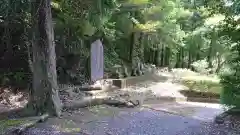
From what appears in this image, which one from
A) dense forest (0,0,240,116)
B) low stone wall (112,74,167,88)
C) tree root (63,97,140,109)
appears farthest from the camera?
low stone wall (112,74,167,88)

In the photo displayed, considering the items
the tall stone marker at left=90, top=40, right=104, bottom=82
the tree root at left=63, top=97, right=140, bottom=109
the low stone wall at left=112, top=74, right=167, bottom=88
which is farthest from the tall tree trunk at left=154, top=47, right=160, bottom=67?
the tree root at left=63, top=97, right=140, bottom=109

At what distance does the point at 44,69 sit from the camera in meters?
7.73

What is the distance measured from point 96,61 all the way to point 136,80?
229 centimetres

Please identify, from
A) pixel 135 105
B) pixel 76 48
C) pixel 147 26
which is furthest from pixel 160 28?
pixel 135 105

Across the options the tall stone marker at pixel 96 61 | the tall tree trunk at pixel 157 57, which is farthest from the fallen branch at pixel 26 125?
the tall tree trunk at pixel 157 57

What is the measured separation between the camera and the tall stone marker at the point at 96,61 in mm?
11555

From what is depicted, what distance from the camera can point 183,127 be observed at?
708 centimetres

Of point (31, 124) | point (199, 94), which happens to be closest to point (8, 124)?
point (31, 124)

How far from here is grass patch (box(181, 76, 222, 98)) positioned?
42.1 feet

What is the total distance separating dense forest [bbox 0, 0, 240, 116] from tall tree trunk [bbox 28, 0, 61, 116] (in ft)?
0.06

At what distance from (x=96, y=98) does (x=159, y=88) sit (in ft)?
12.4

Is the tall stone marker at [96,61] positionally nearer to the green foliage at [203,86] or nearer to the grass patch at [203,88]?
the grass patch at [203,88]

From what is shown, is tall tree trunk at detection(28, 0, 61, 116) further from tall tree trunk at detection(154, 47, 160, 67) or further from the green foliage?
tall tree trunk at detection(154, 47, 160, 67)

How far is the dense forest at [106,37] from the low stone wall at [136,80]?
38cm
